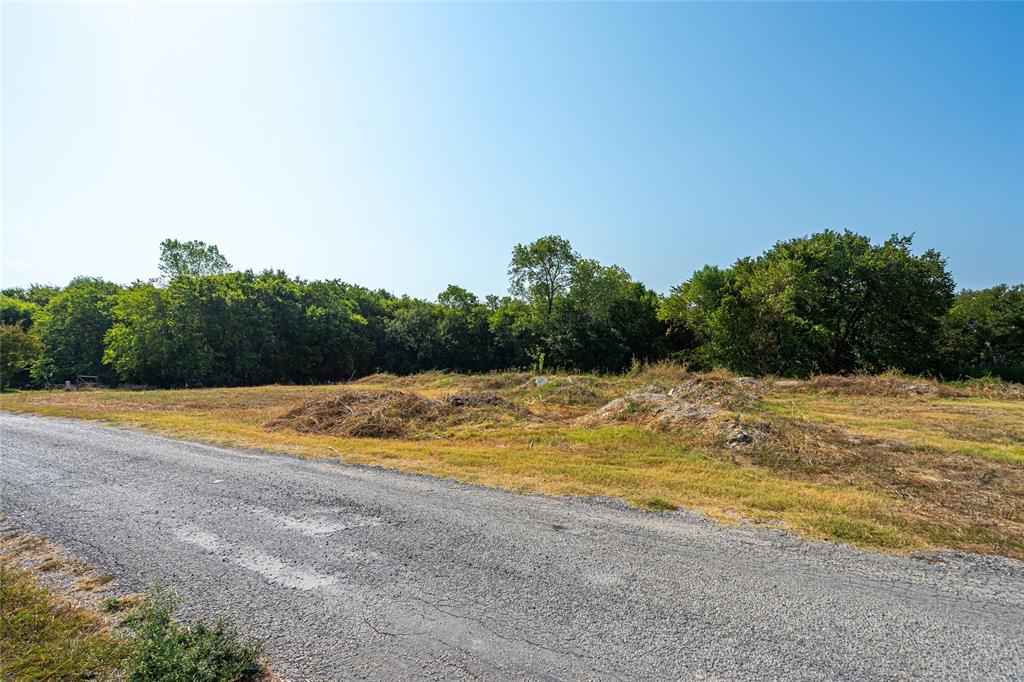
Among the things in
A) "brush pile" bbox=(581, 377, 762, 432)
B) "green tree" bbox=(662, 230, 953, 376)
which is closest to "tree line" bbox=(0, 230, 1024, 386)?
"green tree" bbox=(662, 230, 953, 376)

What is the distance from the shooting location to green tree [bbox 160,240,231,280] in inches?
1454

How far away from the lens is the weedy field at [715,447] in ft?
18.1

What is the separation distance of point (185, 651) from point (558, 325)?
119 ft

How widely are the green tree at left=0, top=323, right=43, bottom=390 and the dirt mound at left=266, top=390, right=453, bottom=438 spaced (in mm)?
34821

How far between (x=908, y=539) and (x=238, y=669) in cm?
628

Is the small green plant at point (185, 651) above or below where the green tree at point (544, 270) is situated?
below

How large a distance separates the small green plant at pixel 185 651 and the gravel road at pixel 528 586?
0.22 meters

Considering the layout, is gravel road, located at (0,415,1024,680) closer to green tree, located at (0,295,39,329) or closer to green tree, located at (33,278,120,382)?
green tree, located at (33,278,120,382)

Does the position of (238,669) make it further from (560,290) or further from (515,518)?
(560,290)

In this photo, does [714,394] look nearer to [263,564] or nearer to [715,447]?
[715,447]

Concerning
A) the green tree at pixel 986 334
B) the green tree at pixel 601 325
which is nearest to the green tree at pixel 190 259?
the green tree at pixel 601 325

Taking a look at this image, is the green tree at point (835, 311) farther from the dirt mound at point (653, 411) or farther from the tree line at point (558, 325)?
the dirt mound at point (653, 411)

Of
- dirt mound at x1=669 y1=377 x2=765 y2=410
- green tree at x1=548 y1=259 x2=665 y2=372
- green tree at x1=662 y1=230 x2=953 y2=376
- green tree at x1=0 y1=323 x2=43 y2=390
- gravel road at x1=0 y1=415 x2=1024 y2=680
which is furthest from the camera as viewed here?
green tree at x1=548 y1=259 x2=665 y2=372

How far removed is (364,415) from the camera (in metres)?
12.1
